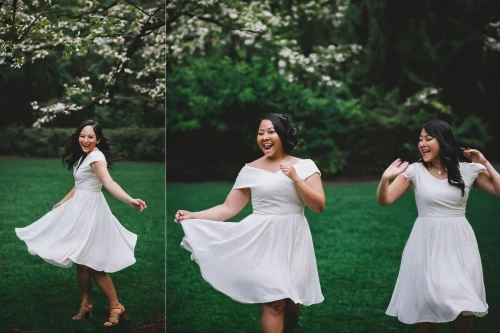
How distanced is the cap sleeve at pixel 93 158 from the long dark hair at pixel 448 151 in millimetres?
2651

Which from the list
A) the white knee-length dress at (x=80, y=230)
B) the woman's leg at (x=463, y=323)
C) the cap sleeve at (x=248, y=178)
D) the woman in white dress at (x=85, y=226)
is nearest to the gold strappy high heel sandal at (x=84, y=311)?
the woman in white dress at (x=85, y=226)

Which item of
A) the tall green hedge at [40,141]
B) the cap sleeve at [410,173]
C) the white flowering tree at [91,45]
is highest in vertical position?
the white flowering tree at [91,45]

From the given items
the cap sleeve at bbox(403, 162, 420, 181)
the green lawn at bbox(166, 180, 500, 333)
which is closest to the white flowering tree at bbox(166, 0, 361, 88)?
the green lawn at bbox(166, 180, 500, 333)

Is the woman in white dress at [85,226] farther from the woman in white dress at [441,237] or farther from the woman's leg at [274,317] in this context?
the woman in white dress at [441,237]

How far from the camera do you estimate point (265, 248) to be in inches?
215

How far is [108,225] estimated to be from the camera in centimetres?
641

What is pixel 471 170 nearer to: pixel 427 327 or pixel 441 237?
pixel 441 237

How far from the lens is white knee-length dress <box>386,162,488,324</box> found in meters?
5.37

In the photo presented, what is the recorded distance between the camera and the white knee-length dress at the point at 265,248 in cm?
539

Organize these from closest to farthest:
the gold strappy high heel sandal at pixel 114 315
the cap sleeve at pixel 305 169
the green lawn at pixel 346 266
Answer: the cap sleeve at pixel 305 169 < the gold strappy high heel sandal at pixel 114 315 < the green lawn at pixel 346 266

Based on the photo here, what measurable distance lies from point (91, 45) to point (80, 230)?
1726mm

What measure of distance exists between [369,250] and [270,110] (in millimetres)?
1913

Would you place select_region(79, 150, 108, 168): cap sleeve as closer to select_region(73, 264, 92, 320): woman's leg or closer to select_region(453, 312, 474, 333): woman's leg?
select_region(73, 264, 92, 320): woman's leg

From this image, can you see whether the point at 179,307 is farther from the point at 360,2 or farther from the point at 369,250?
the point at 360,2
